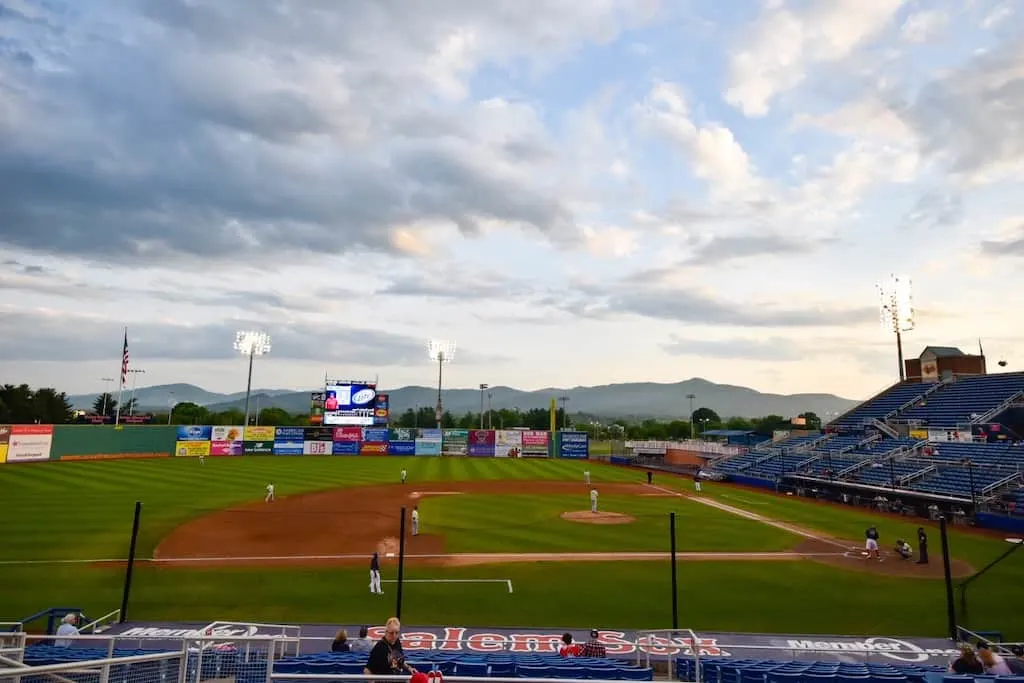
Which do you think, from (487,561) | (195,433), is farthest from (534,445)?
(487,561)

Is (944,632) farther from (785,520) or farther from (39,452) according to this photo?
(39,452)

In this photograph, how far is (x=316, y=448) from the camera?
80625mm

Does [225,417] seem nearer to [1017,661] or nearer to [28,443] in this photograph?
[28,443]

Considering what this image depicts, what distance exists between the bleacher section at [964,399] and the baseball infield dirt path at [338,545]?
92.4 ft

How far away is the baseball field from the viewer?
18.1 m

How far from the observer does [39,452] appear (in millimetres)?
62688

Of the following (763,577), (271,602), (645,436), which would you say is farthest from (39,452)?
(645,436)

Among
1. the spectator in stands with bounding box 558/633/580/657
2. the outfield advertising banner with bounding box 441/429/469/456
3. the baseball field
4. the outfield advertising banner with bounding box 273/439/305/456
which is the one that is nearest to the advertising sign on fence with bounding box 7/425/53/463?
the baseball field

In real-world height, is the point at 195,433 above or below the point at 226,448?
above

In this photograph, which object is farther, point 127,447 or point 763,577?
point 127,447

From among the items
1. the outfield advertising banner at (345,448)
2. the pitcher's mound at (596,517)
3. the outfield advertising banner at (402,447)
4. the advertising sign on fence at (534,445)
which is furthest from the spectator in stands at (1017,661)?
the outfield advertising banner at (345,448)

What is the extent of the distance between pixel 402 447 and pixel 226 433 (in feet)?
81.9

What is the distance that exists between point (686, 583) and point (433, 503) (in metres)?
22.1

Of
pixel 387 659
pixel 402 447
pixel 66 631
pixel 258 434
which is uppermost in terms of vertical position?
pixel 258 434
